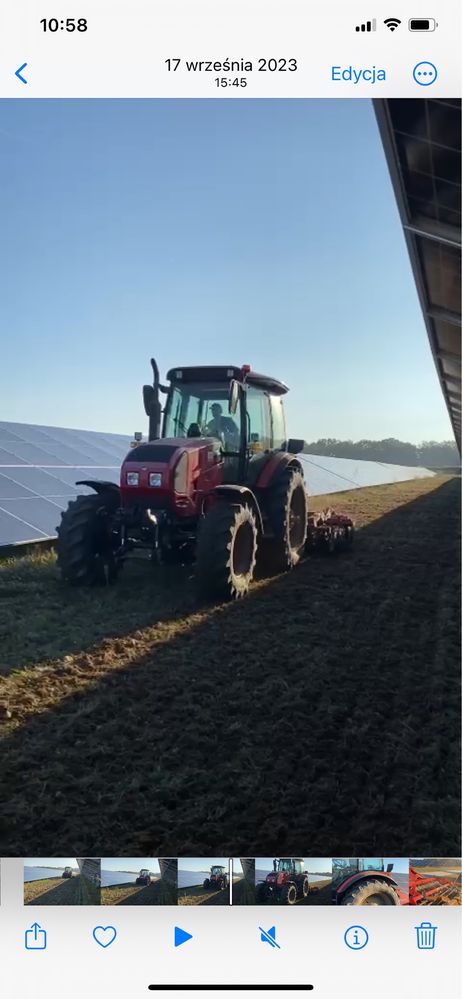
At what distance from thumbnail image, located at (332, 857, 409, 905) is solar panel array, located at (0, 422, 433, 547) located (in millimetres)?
4220

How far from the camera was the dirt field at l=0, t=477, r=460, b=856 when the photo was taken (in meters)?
2.77

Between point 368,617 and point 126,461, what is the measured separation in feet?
10.1

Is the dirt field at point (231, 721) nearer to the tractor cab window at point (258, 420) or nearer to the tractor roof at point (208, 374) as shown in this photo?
the tractor cab window at point (258, 420)

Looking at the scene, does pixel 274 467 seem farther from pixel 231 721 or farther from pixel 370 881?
pixel 370 881

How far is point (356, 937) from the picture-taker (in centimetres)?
207

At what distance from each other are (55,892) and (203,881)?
0.49m

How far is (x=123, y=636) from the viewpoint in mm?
5629

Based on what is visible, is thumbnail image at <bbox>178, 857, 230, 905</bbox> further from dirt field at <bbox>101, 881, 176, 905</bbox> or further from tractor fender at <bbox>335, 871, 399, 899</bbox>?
tractor fender at <bbox>335, 871, 399, 899</bbox>

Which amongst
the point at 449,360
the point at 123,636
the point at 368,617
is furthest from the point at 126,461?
the point at 449,360

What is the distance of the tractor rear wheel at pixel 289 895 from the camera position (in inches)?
81.4

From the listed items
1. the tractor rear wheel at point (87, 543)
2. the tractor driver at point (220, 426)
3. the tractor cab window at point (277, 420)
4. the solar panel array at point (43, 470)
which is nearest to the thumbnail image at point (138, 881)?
the tractor driver at point (220, 426)

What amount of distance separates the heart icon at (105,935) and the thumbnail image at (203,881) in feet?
0.77
